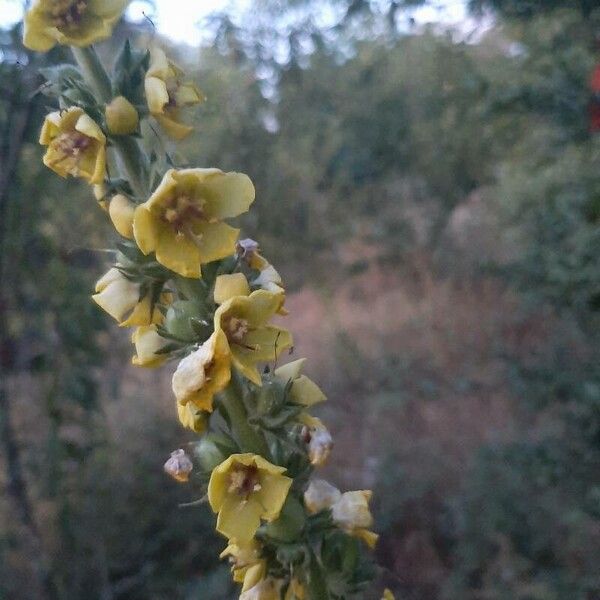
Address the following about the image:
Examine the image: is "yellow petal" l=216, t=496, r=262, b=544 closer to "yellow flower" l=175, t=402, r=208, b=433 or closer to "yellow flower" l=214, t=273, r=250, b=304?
"yellow flower" l=175, t=402, r=208, b=433

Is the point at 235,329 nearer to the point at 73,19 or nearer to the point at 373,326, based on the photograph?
the point at 73,19

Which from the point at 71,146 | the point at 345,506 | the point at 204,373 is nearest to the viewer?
the point at 204,373

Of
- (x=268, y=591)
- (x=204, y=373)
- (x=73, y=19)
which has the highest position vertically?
(x=73, y=19)

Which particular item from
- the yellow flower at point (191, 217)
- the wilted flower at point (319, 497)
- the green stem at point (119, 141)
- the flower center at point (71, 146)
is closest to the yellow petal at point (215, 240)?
the yellow flower at point (191, 217)

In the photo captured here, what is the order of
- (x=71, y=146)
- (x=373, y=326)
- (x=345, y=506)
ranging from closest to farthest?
1. (x=71, y=146)
2. (x=345, y=506)
3. (x=373, y=326)

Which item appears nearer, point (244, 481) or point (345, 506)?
point (244, 481)

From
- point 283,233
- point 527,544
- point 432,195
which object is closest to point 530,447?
point 527,544

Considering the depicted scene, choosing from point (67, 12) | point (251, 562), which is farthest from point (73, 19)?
point (251, 562)

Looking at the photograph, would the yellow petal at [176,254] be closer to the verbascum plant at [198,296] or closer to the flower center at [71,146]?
the verbascum plant at [198,296]
